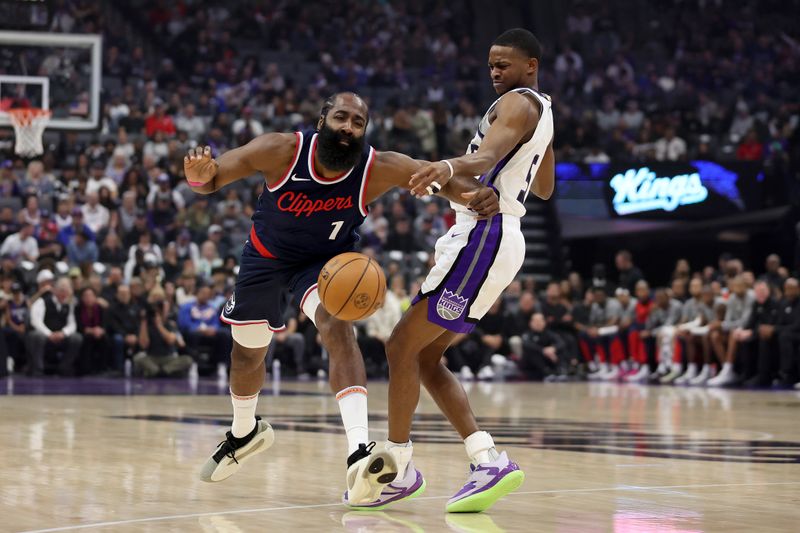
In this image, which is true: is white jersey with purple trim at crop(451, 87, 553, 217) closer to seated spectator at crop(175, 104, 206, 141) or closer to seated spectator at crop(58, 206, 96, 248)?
seated spectator at crop(58, 206, 96, 248)

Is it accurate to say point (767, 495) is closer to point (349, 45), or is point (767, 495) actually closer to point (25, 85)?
point (25, 85)

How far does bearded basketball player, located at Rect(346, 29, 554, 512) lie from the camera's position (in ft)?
15.7

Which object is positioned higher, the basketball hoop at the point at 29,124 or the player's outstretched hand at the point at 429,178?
the basketball hoop at the point at 29,124

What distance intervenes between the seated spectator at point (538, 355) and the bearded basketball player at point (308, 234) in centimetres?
1163

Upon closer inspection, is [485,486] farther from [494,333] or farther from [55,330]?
[494,333]

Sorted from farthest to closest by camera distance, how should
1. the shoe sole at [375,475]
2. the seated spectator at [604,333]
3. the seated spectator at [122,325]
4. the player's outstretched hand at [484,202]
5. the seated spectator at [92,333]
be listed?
the seated spectator at [604,333], the seated spectator at [122,325], the seated spectator at [92,333], the player's outstretched hand at [484,202], the shoe sole at [375,475]

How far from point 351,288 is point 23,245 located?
12.0 m

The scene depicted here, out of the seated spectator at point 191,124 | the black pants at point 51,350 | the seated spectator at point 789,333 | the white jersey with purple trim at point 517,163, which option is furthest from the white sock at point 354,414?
the seated spectator at point 191,124

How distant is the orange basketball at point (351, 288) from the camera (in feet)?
15.6

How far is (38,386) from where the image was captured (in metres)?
13.0

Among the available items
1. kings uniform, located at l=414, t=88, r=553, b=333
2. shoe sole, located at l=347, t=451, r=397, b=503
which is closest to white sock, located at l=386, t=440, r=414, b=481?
shoe sole, located at l=347, t=451, r=397, b=503

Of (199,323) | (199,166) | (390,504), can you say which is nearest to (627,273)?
(199,323)

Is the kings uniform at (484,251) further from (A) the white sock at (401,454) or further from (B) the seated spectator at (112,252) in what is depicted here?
(B) the seated spectator at (112,252)

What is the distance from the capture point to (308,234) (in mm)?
5227
